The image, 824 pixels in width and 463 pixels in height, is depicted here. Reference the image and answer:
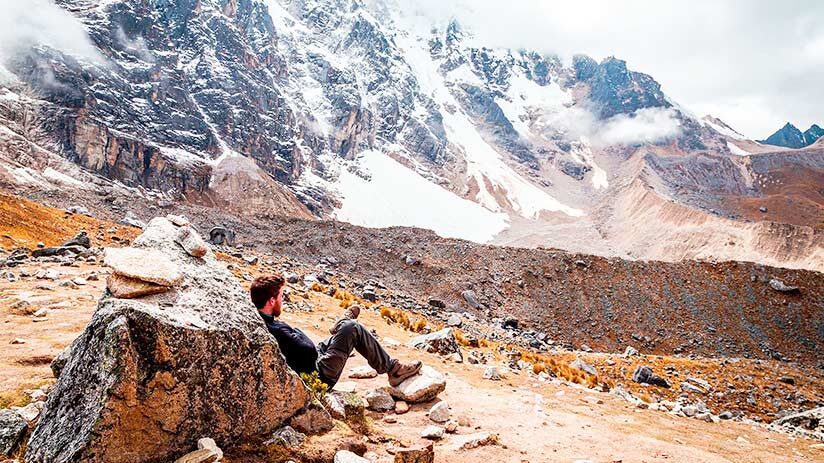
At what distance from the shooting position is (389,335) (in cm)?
1469

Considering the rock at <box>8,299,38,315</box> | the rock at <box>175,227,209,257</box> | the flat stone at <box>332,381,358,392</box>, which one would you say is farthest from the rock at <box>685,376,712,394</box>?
→ the rock at <box>8,299,38,315</box>

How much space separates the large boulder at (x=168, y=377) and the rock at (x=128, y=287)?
7cm

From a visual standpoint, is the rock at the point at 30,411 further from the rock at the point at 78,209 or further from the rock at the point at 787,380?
the rock at the point at 78,209

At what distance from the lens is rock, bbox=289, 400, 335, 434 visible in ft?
16.9

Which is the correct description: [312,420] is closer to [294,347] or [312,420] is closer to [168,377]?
[294,347]

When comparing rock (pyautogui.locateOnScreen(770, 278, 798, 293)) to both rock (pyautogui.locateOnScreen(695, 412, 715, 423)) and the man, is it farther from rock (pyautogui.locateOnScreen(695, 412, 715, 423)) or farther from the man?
the man

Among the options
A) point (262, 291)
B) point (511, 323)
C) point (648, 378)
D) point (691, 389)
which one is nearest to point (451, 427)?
point (262, 291)

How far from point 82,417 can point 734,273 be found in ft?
158

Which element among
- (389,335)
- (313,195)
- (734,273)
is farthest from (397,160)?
(389,335)

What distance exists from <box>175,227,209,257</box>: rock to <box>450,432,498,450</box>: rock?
12.9ft

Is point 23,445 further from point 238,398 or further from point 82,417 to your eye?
point 238,398

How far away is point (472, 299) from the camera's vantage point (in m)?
34.8

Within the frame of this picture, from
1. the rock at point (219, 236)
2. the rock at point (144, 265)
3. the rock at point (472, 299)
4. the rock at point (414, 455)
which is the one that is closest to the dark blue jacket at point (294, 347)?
the rock at point (144, 265)

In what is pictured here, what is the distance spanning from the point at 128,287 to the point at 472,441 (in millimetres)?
4498
